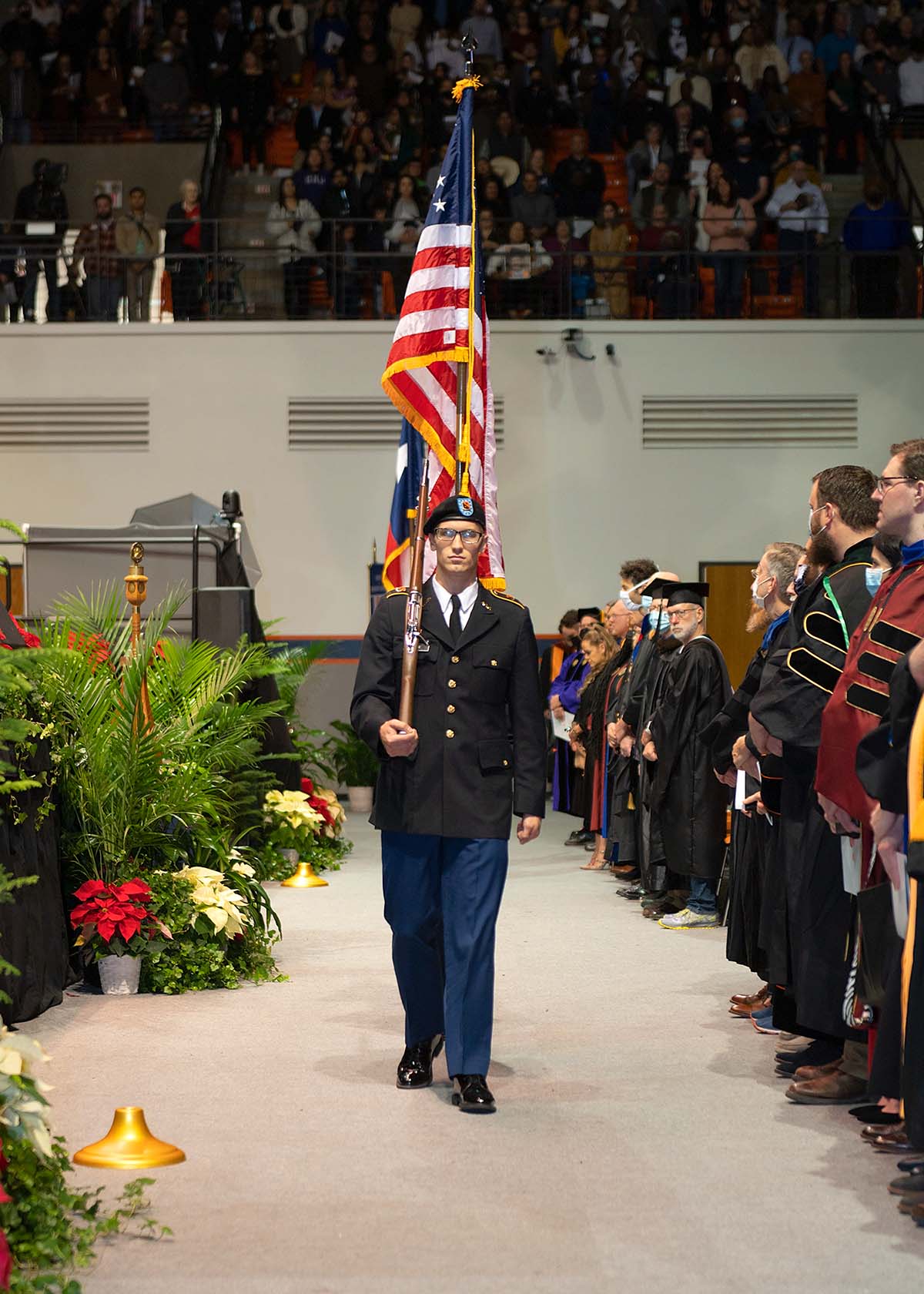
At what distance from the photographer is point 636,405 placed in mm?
16203

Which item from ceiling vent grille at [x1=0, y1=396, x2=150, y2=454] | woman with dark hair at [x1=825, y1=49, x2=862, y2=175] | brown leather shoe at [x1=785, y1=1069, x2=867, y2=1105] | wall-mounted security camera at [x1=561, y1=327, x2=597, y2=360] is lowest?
brown leather shoe at [x1=785, y1=1069, x2=867, y2=1105]

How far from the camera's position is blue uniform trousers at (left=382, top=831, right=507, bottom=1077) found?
4855mm

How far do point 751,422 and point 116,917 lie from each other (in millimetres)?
11322

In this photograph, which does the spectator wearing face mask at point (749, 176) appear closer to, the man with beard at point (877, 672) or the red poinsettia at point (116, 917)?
the red poinsettia at point (116, 917)

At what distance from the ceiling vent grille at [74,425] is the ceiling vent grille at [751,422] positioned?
5178mm

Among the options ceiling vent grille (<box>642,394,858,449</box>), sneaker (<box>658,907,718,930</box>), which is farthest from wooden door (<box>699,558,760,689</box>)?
sneaker (<box>658,907,718,930</box>)

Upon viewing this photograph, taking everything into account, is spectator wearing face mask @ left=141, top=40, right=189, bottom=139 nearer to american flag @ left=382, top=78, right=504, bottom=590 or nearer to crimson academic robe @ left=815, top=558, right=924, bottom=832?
american flag @ left=382, top=78, right=504, bottom=590

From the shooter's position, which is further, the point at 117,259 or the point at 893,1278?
the point at 117,259

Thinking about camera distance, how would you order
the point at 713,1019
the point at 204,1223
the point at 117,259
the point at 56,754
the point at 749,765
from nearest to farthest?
the point at 204,1223 < the point at 749,765 < the point at 713,1019 < the point at 56,754 < the point at 117,259

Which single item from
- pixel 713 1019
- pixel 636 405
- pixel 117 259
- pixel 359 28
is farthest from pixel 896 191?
pixel 713 1019

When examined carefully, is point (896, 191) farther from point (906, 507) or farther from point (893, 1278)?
point (893, 1278)

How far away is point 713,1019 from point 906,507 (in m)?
2.62

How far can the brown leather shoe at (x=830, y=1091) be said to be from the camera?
4.95m

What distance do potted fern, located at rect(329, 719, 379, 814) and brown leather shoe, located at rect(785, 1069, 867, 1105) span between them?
9624 mm
